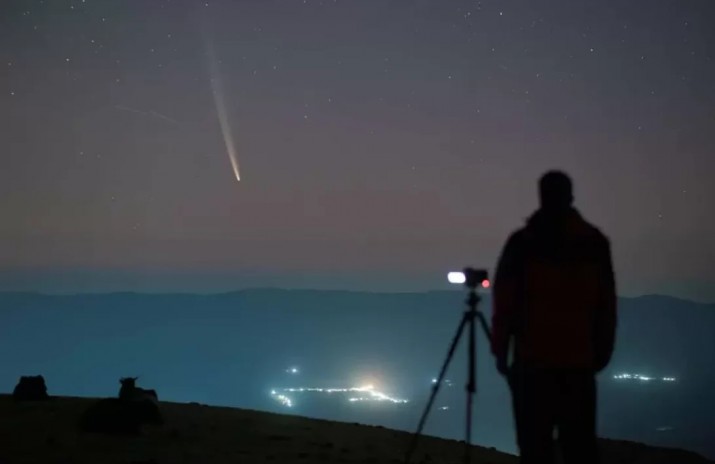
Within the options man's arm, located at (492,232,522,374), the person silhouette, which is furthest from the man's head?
man's arm, located at (492,232,522,374)

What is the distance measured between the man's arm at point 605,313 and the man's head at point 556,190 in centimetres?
32

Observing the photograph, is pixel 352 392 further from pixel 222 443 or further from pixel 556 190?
pixel 556 190

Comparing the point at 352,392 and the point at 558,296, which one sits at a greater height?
the point at 352,392

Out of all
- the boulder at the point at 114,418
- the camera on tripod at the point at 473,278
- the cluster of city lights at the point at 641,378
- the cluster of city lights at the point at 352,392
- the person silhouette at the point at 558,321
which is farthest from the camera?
the cluster of city lights at the point at 641,378

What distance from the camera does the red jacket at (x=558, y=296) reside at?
4746mm

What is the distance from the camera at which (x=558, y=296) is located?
187 inches

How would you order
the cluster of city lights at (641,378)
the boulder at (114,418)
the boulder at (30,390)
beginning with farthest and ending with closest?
the cluster of city lights at (641,378)
the boulder at (30,390)
the boulder at (114,418)

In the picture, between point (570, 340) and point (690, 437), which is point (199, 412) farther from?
point (690, 437)

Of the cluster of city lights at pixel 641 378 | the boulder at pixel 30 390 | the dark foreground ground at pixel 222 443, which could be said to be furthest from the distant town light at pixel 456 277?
the cluster of city lights at pixel 641 378

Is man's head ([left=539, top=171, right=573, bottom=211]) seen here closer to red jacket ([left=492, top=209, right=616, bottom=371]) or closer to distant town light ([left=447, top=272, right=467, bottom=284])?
red jacket ([left=492, top=209, right=616, bottom=371])

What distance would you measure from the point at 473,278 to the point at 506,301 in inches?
71.1

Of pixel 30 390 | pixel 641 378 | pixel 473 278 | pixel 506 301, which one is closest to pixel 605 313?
pixel 506 301

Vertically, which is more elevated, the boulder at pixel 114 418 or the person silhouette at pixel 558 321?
the person silhouette at pixel 558 321

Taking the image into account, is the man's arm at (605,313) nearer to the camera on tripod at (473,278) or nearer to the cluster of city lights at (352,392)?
the camera on tripod at (473,278)
